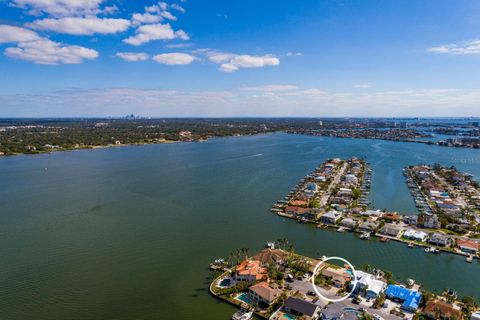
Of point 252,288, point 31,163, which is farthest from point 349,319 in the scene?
point 31,163

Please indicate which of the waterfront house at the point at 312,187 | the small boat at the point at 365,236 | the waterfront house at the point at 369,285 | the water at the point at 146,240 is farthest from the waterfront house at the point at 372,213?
the waterfront house at the point at 369,285

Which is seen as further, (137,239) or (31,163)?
(31,163)

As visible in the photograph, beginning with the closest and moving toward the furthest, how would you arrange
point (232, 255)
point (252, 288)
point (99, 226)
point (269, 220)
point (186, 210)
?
point (252, 288) → point (232, 255) → point (99, 226) → point (269, 220) → point (186, 210)

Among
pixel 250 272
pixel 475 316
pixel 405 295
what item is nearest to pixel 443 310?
pixel 475 316

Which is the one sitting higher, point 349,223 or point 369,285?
point 349,223

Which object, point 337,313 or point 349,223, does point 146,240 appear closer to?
point 337,313

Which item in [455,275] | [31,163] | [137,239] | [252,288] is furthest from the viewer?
[31,163]

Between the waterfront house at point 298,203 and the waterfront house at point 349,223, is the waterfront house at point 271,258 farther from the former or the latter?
the waterfront house at point 298,203

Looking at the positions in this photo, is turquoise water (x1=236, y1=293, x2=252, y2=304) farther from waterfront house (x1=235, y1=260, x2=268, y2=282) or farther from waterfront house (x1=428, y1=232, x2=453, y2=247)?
waterfront house (x1=428, y1=232, x2=453, y2=247)

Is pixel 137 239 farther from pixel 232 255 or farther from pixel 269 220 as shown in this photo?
pixel 269 220
